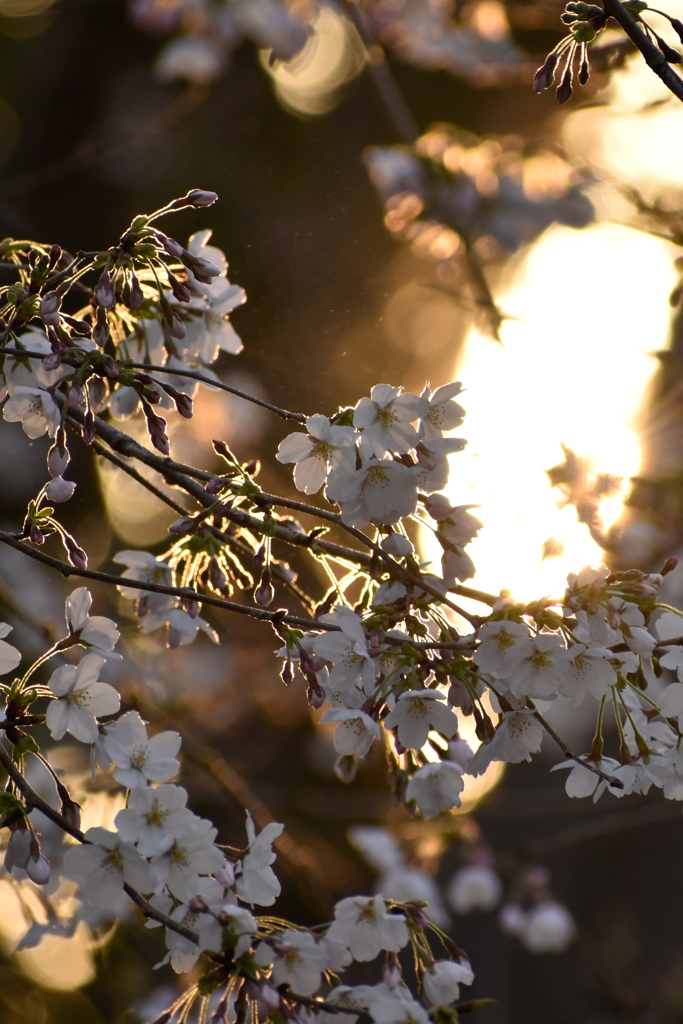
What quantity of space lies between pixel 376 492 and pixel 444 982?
0.83 metres

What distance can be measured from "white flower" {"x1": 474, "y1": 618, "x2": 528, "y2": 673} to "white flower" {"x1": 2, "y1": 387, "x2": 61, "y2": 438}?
84 centimetres

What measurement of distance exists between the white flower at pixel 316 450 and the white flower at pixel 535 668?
39 centimetres

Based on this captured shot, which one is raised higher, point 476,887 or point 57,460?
point 57,460

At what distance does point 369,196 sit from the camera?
18.8 ft

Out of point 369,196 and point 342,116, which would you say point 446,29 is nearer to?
point 369,196

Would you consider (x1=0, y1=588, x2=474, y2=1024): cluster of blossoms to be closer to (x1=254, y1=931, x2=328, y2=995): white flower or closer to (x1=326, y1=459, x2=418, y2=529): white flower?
(x1=254, y1=931, x2=328, y2=995): white flower

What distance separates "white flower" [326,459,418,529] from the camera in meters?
1.25

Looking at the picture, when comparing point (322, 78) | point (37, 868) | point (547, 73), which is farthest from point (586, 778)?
point (322, 78)

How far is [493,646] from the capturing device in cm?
123

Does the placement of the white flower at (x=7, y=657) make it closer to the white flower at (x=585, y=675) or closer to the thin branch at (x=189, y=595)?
the thin branch at (x=189, y=595)

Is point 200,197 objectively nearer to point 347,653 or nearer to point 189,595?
point 189,595

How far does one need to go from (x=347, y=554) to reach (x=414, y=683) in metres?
0.27

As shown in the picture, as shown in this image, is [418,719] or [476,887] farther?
[476,887]

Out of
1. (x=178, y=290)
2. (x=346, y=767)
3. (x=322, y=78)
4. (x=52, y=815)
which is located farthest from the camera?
(x=322, y=78)
